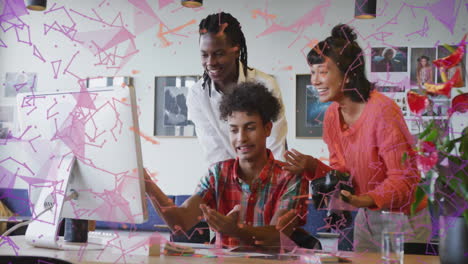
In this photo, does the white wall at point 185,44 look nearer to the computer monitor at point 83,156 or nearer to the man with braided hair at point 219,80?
the man with braided hair at point 219,80

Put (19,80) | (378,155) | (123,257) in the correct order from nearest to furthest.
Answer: (123,257) < (378,155) < (19,80)

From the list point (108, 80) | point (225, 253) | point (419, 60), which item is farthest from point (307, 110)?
point (225, 253)

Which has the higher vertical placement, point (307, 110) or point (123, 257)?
point (307, 110)

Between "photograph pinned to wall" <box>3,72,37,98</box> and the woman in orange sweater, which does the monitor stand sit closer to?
the woman in orange sweater

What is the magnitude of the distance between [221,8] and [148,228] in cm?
140

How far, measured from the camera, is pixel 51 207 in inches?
57.1

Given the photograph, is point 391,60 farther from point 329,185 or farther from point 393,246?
point 393,246

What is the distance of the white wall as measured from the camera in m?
3.35

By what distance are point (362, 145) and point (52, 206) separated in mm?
908

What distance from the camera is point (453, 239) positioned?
3.87 feet

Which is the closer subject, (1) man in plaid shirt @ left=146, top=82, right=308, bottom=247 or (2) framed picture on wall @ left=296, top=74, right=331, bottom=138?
(1) man in plaid shirt @ left=146, top=82, right=308, bottom=247

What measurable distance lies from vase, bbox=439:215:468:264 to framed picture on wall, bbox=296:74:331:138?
7.49ft

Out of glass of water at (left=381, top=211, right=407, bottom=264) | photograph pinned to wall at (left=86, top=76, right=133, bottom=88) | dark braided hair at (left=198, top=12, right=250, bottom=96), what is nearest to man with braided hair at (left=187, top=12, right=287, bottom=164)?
dark braided hair at (left=198, top=12, right=250, bottom=96)

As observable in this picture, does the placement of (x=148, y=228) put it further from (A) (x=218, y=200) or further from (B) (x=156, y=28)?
(A) (x=218, y=200)
